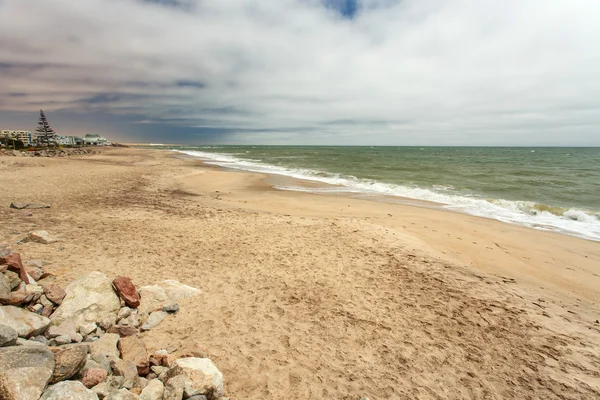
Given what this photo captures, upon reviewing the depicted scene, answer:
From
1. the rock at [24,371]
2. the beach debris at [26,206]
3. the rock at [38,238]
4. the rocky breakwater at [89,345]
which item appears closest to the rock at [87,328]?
the rocky breakwater at [89,345]

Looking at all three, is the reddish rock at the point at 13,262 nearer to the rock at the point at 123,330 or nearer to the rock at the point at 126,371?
the rock at the point at 123,330

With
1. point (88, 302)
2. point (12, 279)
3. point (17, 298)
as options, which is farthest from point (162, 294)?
point (12, 279)

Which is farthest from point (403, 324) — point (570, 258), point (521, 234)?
point (521, 234)

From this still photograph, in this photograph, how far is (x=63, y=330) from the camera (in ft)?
11.7

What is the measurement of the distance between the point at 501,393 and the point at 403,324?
1.46 metres

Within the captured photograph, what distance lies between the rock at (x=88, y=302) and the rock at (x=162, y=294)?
43 cm

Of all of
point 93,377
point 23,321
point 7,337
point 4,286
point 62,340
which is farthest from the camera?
point 4,286

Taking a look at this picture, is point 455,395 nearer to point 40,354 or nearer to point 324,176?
point 40,354

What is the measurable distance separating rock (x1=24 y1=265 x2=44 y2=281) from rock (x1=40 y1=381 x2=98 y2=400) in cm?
345

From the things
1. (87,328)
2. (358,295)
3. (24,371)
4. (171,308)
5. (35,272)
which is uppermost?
(24,371)

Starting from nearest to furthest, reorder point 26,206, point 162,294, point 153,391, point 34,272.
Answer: point 153,391 → point 34,272 → point 162,294 → point 26,206

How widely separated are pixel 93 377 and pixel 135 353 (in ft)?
2.43

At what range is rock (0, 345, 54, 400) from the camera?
2162 millimetres

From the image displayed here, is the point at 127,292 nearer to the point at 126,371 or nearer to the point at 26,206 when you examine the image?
the point at 126,371
